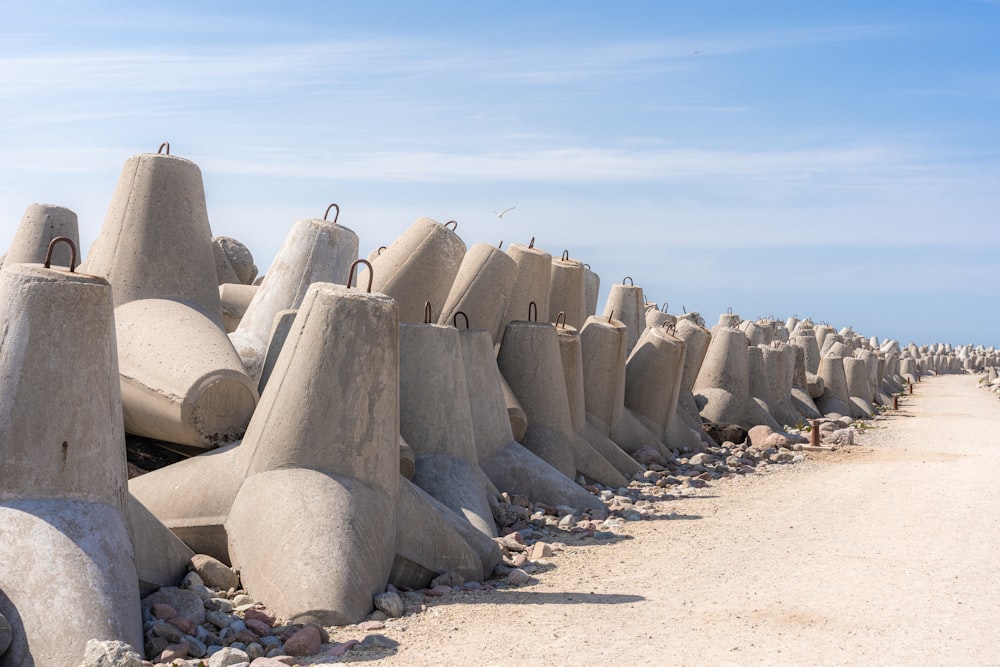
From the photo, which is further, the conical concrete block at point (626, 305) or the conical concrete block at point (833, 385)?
the conical concrete block at point (833, 385)

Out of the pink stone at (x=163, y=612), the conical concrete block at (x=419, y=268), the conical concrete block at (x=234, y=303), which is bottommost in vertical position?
the pink stone at (x=163, y=612)

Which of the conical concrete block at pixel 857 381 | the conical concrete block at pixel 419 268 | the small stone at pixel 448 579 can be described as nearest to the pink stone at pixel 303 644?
the small stone at pixel 448 579

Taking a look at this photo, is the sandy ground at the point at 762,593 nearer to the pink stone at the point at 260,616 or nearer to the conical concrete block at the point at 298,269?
the pink stone at the point at 260,616

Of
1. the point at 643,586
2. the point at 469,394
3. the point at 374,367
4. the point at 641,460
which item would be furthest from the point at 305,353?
the point at 641,460

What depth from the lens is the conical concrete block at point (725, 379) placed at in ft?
46.6

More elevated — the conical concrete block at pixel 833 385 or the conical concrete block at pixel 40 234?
the conical concrete block at pixel 40 234

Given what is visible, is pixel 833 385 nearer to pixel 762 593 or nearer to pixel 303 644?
pixel 762 593

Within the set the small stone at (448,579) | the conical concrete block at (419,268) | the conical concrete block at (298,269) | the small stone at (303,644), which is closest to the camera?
the small stone at (303,644)

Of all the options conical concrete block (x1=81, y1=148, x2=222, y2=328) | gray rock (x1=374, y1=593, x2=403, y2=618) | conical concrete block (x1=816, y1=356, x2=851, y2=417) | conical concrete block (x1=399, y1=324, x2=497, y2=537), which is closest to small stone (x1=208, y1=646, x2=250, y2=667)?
gray rock (x1=374, y1=593, x2=403, y2=618)

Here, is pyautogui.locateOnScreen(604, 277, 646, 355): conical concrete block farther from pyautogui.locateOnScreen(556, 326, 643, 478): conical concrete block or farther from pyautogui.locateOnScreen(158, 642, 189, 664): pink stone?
pyautogui.locateOnScreen(158, 642, 189, 664): pink stone

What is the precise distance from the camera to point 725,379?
14.5 m

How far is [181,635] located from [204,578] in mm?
652

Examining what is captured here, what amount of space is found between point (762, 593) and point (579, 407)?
457cm

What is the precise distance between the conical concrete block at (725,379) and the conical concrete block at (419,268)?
246 inches
